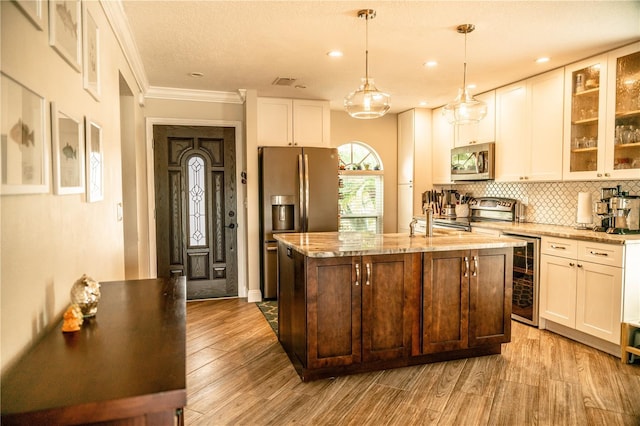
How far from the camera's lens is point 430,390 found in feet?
8.89

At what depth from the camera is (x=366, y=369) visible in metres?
2.97

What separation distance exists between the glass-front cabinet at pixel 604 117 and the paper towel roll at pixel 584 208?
0.18 m

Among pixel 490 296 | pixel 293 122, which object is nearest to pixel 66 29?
pixel 490 296

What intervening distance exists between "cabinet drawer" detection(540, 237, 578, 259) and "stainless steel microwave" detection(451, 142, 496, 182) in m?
1.29

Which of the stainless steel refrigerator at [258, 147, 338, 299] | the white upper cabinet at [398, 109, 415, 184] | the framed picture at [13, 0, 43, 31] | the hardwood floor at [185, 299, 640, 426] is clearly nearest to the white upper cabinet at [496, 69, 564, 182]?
the white upper cabinet at [398, 109, 415, 184]

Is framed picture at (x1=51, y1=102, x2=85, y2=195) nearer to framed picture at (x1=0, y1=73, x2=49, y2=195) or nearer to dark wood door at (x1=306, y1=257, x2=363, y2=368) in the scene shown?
framed picture at (x1=0, y1=73, x2=49, y2=195)

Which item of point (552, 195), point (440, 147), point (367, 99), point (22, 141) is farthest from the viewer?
point (440, 147)

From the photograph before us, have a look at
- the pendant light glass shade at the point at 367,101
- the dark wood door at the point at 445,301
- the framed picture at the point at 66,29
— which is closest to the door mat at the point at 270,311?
the dark wood door at the point at 445,301

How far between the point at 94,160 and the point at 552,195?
4.39m

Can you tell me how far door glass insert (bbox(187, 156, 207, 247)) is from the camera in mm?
5117

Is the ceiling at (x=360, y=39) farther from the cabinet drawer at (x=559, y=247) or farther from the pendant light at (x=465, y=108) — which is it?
the cabinet drawer at (x=559, y=247)

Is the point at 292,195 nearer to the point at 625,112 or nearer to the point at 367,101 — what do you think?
the point at 367,101

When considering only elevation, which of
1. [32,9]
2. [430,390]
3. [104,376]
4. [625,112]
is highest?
[625,112]

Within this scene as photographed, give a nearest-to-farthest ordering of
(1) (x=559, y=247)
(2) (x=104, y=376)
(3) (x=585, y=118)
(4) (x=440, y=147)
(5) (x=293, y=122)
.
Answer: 1. (2) (x=104, y=376)
2. (1) (x=559, y=247)
3. (3) (x=585, y=118)
4. (5) (x=293, y=122)
5. (4) (x=440, y=147)
